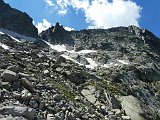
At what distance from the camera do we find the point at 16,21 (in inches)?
6658

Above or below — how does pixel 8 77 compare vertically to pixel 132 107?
above

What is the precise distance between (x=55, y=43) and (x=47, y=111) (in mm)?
147025

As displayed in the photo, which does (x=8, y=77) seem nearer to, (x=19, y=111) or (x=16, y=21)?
(x=19, y=111)

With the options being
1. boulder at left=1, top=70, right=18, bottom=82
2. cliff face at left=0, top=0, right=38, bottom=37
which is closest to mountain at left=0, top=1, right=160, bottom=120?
boulder at left=1, top=70, right=18, bottom=82

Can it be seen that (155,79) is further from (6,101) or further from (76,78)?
(6,101)

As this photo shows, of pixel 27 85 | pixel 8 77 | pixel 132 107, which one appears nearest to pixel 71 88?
pixel 132 107

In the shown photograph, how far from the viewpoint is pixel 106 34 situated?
195875 mm

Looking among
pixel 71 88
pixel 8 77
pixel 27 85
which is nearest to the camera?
pixel 8 77

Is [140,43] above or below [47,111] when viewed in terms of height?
above

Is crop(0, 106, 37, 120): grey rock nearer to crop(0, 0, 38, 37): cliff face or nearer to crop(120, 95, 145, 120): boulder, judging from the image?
crop(120, 95, 145, 120): boulder

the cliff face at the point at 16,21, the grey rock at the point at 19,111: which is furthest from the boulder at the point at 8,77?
the cliff face at the point at 16,21

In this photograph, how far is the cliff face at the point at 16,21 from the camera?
164 metres

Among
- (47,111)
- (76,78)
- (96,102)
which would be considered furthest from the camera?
(76,78)

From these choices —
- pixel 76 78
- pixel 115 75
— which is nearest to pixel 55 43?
pixel 115 75
